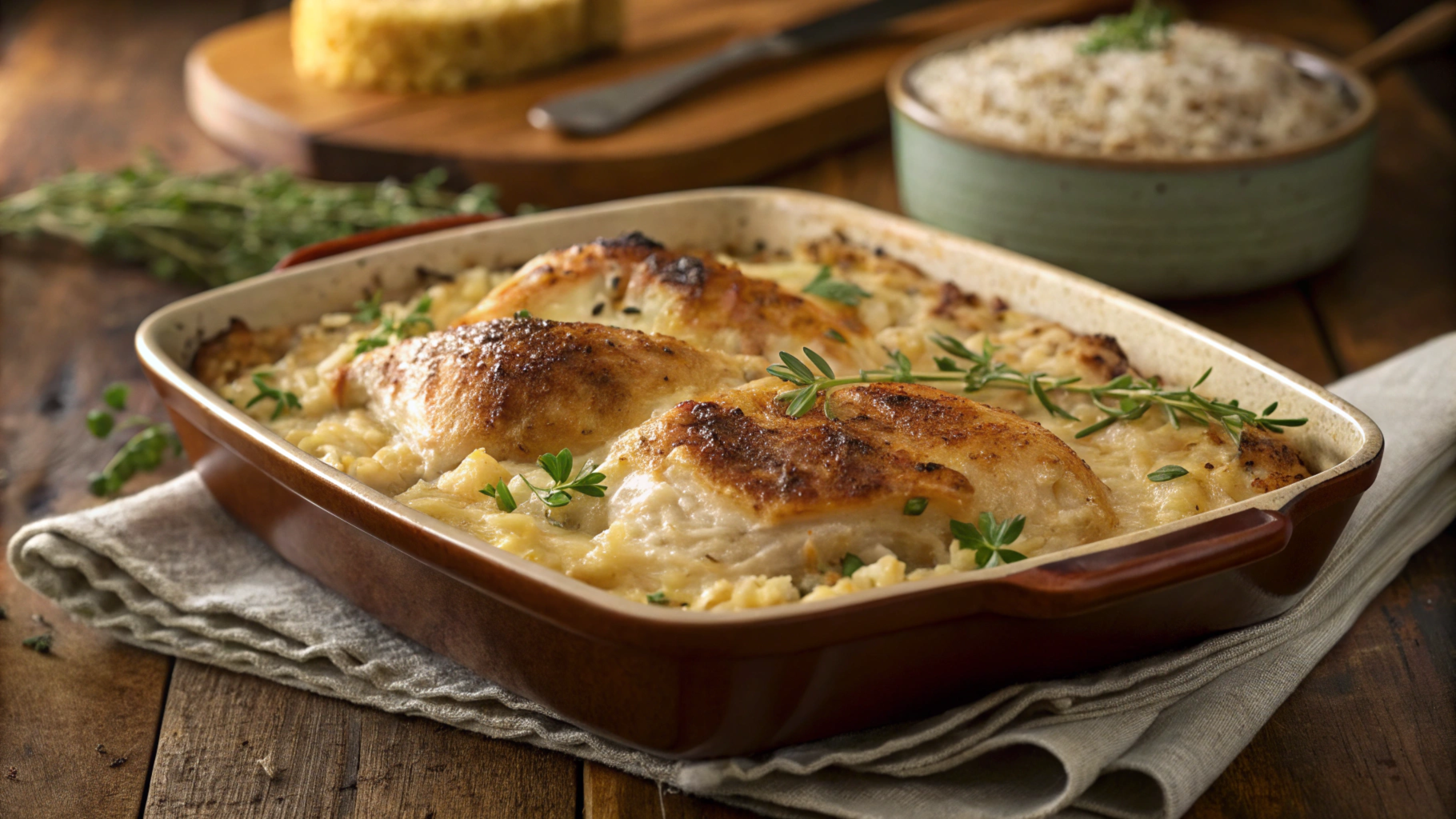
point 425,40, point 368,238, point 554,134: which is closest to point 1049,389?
point 368,238

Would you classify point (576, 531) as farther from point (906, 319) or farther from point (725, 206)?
point (725, 206)

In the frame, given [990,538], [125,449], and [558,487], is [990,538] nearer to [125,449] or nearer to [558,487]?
[558,487]

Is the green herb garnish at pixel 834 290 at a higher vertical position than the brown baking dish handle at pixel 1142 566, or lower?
lower

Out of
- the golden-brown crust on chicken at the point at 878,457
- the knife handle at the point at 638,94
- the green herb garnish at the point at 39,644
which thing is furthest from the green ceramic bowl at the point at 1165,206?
the green herb garnish at the point at 39,644

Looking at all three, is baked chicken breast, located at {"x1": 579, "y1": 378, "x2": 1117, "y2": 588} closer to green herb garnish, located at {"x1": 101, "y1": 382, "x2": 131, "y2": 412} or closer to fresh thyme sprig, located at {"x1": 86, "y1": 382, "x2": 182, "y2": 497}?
fresh thyme sprig, located at {"x1": 86, "y1": 382, "x2": 182, "y2": 497}

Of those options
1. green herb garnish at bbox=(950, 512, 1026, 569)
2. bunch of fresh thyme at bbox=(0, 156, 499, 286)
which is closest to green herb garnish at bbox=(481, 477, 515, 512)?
green herb garnish at bbox=(950, 512, 1026, 569)

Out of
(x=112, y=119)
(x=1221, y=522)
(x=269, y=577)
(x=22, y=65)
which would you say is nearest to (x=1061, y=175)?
(x=1221, y=522)

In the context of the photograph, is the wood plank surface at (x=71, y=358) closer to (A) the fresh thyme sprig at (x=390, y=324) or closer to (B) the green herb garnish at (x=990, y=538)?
(A) the fresh thyme sprig at (x=390, y=324)
